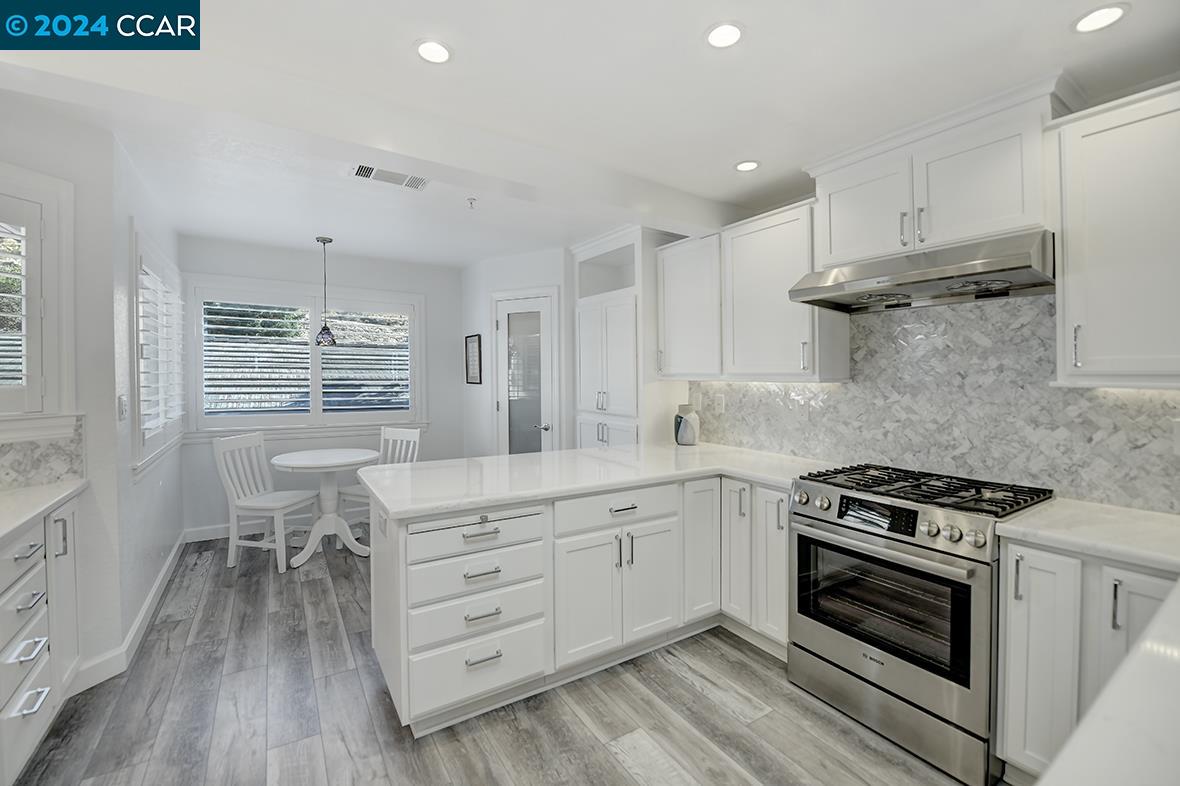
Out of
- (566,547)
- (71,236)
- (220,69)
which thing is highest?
(220,69)

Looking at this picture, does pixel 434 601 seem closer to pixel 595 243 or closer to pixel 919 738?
pixel 919 738

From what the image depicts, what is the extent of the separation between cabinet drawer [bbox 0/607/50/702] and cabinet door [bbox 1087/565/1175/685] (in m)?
3.39

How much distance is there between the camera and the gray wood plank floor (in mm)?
1940

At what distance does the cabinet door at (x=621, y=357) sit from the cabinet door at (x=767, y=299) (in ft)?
2.58

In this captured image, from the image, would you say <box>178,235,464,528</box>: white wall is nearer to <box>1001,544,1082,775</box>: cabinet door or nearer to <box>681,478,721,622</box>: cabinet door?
<box>681,478,721,622</box>: cabinet door

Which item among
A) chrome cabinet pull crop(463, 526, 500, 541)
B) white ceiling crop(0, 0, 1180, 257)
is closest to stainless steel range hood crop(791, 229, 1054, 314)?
white ceiling crop(0, 0, 1180, 257)

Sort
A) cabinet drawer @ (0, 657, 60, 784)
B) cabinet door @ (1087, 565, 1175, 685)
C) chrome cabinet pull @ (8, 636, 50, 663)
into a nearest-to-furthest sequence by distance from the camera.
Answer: cabinet door @ (1087, 565, 1175, 685) < cabinet drawer @ (0, 657, 60, 784) < chrome cabinet pull @ (8, 636, 50, 663)

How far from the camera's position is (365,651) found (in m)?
2.81

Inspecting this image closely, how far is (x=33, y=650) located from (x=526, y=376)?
11.7ft

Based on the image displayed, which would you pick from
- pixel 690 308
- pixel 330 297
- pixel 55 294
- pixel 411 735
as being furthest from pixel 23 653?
pixel 330 297

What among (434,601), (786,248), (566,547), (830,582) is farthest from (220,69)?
(830,582)

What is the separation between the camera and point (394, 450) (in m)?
4.88

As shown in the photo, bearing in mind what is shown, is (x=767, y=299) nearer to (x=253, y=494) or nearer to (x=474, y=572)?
(x=474, y=572)

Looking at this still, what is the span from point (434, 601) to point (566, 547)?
1.97 feet
